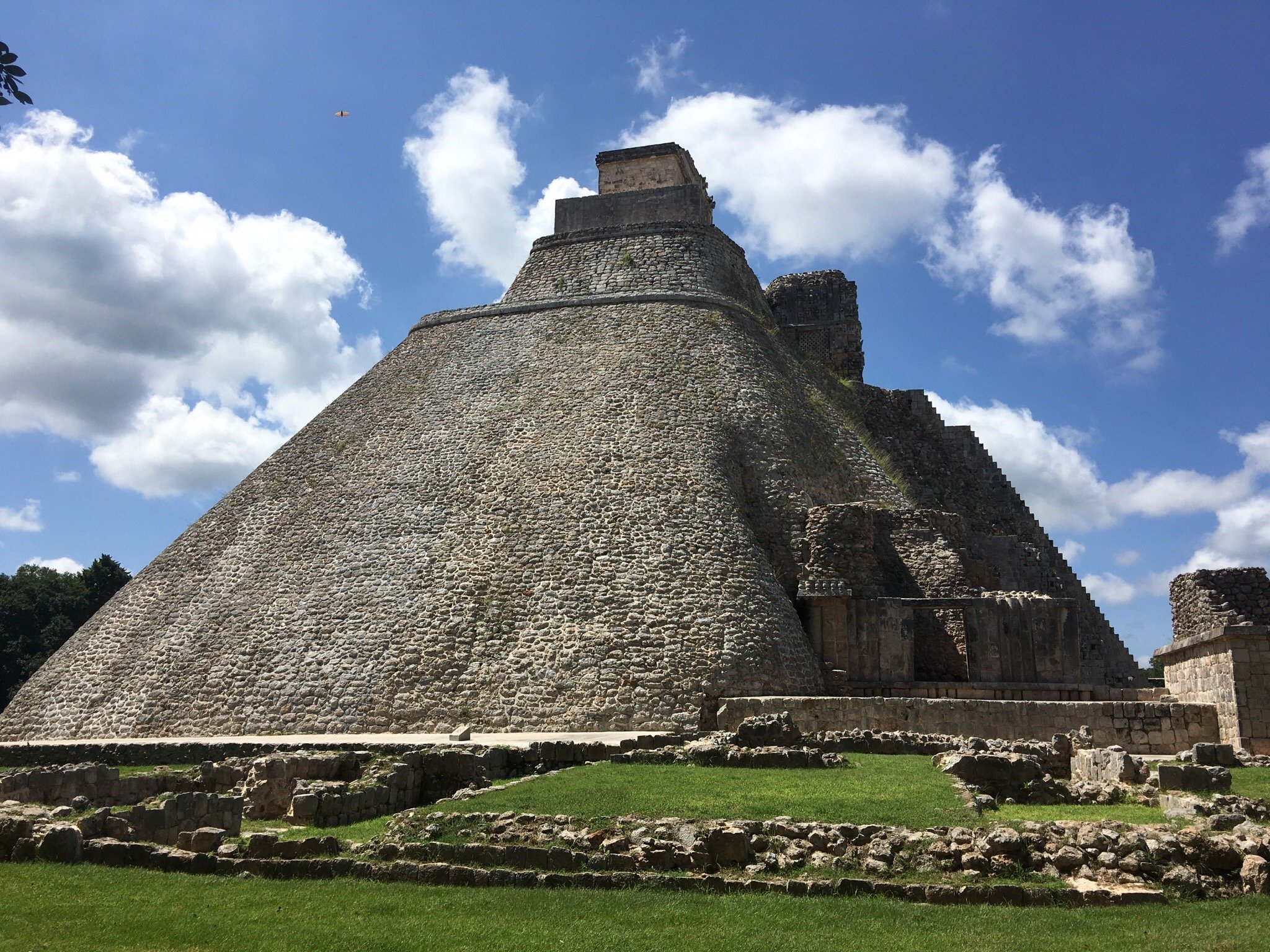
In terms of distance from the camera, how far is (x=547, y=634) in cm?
1881

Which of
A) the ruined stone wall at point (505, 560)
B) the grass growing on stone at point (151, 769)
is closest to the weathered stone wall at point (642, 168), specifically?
the ruined stone wall at point (505, 560)

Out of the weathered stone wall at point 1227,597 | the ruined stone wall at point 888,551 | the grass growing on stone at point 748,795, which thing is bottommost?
the grass growing on stone at point 748,795

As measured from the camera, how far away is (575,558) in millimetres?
20109

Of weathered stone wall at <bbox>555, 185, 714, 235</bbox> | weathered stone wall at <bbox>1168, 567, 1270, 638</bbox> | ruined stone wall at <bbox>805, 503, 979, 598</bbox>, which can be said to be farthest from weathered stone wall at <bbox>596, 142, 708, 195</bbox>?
weathered stone wall at <bbox>1168, 567, 1270, 638</bbox>

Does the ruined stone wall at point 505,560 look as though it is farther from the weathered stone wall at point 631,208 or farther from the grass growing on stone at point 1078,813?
the grass growing on stone at point 1078,813

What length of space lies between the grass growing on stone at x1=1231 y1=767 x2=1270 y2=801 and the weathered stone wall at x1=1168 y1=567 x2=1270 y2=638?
5435mm

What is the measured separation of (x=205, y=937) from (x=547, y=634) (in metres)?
12.2

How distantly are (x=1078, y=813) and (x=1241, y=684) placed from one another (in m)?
6.33

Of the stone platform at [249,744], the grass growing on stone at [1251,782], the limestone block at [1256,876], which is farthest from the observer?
the stone platform at [249,744]

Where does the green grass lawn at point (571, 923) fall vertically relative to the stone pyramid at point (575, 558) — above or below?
below

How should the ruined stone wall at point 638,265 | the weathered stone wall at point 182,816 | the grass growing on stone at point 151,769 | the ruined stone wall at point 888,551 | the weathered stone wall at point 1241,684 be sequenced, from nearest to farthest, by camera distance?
1. the weathered stone wall at point 182,816
2. the weathered stone wall at point 1241,684
3. the grass growing on stone at point 151,769
4. the ruined stone wall at point 888,551
5. the ruined stone wall at point 638,265

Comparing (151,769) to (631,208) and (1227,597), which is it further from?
(631,208)

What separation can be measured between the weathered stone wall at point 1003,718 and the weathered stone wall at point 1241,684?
0.36 m

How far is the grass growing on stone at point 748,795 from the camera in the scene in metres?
8.75
